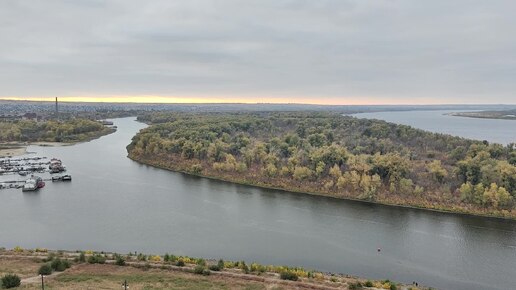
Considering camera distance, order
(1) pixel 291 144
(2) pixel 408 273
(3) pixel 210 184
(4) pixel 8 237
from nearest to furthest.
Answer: (2) pixel 408 273, (4) pixel 8 237, (3) pixel 210 184, (1) pixel 291 144

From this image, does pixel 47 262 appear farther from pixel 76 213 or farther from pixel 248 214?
pixel 248 214

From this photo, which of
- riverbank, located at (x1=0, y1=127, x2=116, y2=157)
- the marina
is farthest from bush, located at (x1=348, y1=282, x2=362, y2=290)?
riverbank, located at (x1=0, y1=127, x2=116, y2=157)

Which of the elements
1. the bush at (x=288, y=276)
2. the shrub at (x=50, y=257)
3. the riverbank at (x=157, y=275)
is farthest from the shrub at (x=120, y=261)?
the bush at (x=288, y=276)

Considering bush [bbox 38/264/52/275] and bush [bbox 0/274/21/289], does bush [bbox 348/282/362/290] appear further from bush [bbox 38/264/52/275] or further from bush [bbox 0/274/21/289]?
bush [bbox 0/274/21/289]

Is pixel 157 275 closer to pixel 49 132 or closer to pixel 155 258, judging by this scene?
pixel 155 258

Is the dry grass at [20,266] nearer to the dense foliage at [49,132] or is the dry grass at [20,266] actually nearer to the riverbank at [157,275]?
the riverbank at [157,275]

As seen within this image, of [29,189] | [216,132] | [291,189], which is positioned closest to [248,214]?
[291,189]
